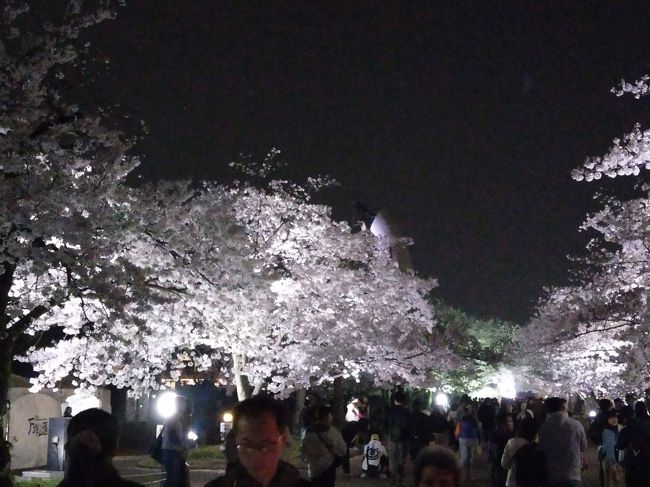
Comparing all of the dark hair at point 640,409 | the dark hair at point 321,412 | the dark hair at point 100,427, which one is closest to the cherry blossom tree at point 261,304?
the dark hair at point 321,412

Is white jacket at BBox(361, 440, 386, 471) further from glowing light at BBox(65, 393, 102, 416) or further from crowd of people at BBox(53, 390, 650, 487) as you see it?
glowing light at BBox(65, 393, 102, 416)

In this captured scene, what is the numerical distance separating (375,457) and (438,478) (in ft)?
48.3

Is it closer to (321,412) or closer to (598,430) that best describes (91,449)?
(321,412)

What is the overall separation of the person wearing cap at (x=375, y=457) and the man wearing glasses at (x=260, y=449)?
47.5 ft

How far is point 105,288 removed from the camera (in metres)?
13.1

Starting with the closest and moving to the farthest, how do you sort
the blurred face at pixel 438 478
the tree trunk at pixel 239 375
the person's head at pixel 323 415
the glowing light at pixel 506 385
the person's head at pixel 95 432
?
the blurred face at pixel 438 478 → the person's head at pixel 95 432 → the person's head at pixel 323 415 → the tree trunk at pixel 239 375 → the glowing light at pixel 506 385

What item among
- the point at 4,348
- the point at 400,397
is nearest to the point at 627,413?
the point at 400,397

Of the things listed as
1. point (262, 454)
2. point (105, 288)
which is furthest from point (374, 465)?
point (262, 454)

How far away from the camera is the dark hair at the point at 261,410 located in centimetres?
371

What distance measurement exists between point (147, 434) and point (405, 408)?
17.1m

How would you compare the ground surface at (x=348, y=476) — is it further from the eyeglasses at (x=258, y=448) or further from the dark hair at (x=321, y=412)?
the eyeglasses at (x=258, y=448)

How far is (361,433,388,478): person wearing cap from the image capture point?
17.8 metres

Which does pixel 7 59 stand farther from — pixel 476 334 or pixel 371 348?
pixel 476 334

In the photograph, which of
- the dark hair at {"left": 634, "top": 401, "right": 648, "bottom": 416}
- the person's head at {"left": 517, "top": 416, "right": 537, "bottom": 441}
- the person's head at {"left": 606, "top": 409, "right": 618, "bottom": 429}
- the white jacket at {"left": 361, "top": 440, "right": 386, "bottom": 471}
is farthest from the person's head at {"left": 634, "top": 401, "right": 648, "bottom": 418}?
the white jacket at {"left": 361, "top": 440, "right": 386, "bottom": 471}
